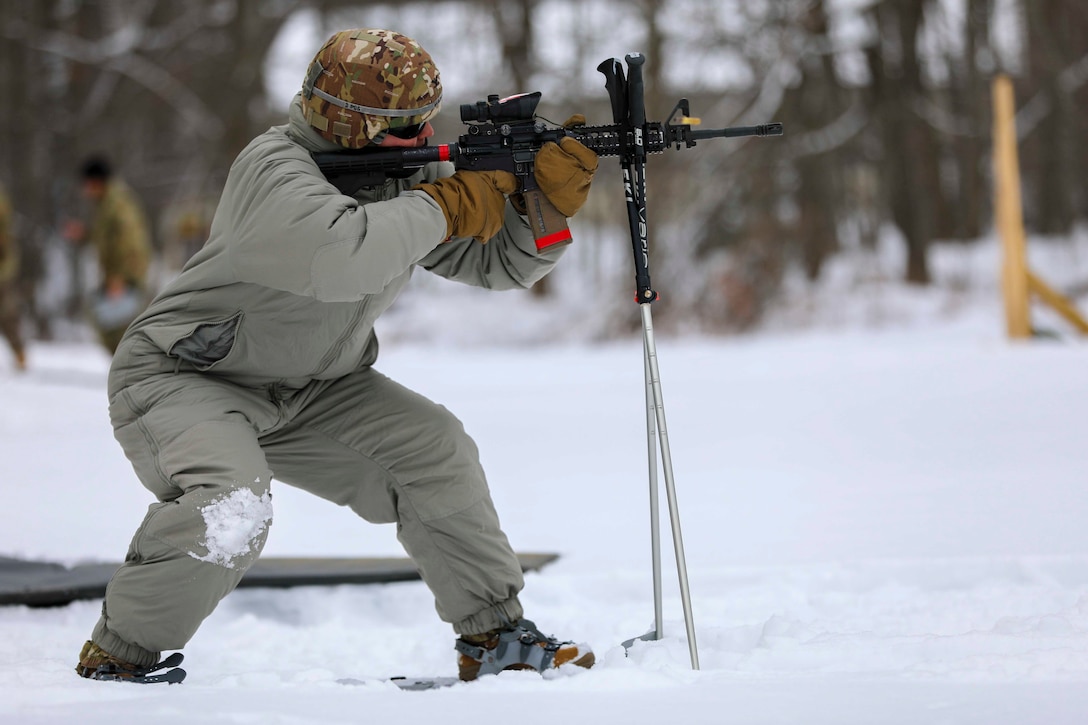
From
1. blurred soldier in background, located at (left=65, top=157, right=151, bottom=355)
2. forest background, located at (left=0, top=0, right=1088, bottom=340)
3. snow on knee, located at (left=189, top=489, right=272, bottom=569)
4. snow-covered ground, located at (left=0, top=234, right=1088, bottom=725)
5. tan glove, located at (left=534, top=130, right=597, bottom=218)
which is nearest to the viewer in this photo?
snow-covered ground, located at (left=0, top=234, right=1088, bottom=725)

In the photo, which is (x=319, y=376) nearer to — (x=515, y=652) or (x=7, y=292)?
(x=515, y=652)

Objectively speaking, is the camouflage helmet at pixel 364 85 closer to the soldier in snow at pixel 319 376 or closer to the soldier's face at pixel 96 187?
the soldier in snow at pixel 319 376

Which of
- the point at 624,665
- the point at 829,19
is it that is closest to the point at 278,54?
the point at 829,19

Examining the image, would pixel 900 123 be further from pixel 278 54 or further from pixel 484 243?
pixel 484 243

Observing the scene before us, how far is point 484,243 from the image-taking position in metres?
2.74

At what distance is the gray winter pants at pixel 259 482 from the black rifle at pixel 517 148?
547 millimetres

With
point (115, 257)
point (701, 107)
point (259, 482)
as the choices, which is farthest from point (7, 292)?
point (701, 107)

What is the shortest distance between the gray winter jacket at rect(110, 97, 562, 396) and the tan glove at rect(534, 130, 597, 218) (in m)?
0.16

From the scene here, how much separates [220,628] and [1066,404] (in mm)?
4690

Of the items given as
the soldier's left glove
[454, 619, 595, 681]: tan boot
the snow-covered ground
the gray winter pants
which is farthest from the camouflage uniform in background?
the soldier's left glove

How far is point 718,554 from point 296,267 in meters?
2.10

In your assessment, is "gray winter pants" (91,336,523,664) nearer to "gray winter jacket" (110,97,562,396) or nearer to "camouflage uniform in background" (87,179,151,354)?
"gray winter jacket" (110,97,562,396)

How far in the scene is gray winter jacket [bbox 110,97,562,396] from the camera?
232 cm

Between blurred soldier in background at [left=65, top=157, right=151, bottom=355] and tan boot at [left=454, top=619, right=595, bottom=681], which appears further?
blurred soldier in background at [left=65, top=157, right=151, bottom=355]
